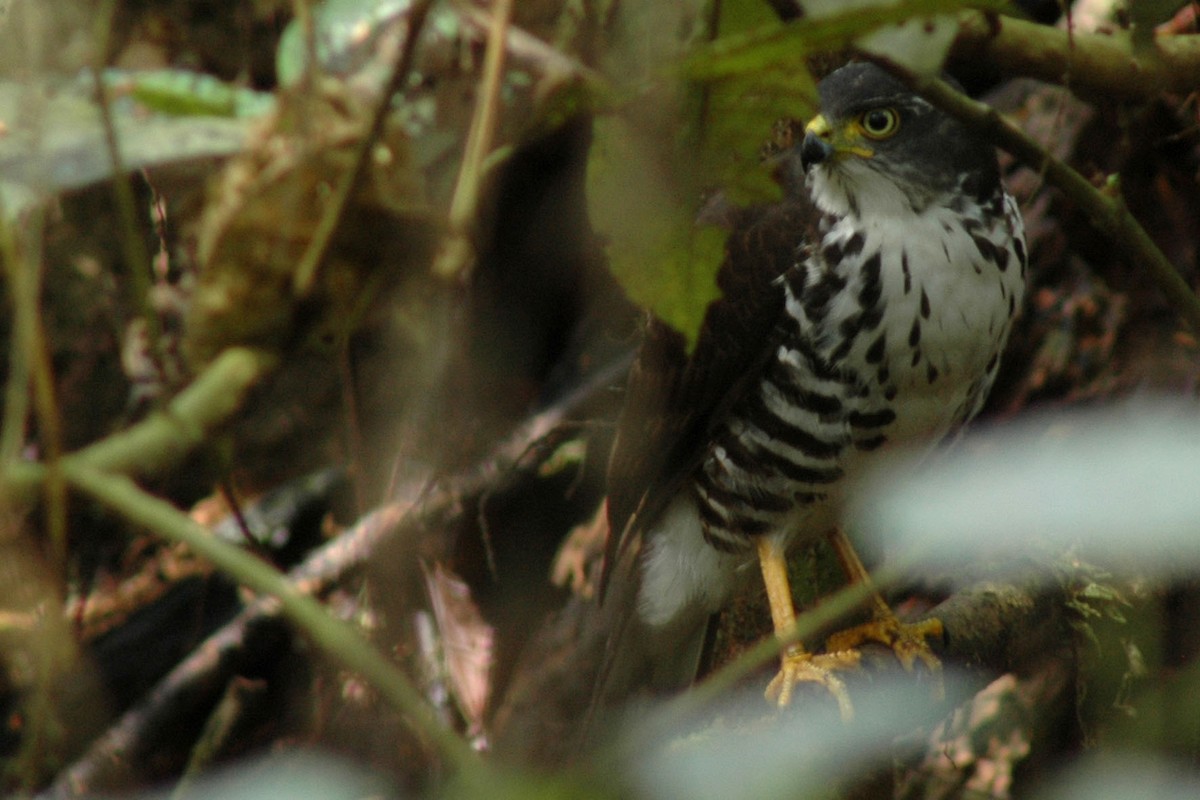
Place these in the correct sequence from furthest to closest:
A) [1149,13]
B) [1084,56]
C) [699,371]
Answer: [699,371], [1084,56], [1149,13]

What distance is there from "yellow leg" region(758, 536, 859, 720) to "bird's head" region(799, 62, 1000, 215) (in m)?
0.80

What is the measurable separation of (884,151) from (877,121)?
0.21 feet

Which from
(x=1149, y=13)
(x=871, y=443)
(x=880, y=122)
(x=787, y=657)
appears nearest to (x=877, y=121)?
(x=880, y=122)

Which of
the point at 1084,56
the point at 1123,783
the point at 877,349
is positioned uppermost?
the point at 1084,56

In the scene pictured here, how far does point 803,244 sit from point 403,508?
1408 mm

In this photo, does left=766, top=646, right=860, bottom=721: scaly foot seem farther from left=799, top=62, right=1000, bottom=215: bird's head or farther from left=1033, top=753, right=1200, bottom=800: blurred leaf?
left=1033, top=753, right=1200, bottom=800: blurred leaf

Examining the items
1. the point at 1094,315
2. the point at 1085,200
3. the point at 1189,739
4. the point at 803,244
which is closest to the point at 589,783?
the point at 1189,739

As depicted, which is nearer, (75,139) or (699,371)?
(75,139)

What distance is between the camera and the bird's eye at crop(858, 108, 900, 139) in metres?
2.27

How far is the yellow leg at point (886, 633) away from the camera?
240 centimetres

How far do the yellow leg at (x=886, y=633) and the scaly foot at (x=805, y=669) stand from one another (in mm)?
80

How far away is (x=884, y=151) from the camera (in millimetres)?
2264

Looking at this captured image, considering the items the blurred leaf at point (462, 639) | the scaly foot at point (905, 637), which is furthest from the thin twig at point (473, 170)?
the blurred leaf at point (462, 639)

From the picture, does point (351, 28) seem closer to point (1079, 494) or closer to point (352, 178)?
point (352, 178)
